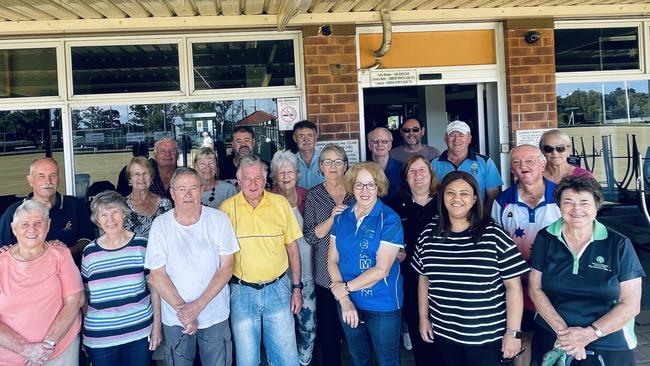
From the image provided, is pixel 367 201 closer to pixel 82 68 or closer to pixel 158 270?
pixel 158 270

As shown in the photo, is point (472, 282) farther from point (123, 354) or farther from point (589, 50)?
point (589, 50)

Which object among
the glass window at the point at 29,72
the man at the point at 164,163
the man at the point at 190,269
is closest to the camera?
the man at the point at 190,269

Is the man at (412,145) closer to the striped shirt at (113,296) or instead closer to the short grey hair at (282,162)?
the short grey hair at (282,162)

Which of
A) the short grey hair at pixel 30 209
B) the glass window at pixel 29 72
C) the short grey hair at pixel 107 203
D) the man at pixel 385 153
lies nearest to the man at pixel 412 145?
the man at pixel 385 153

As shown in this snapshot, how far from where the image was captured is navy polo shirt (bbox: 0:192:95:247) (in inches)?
139

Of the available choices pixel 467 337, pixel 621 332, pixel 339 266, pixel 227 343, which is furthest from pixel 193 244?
pixel 621 332

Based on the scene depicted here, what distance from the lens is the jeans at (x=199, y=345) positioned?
10.2 ft

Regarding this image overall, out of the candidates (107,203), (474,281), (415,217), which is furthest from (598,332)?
(107,203)

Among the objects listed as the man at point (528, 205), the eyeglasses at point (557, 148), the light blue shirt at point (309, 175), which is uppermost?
the eyeglasses at point (557, 148)

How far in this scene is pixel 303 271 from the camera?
11.6 ft

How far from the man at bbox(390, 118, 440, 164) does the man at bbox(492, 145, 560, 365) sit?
144cm

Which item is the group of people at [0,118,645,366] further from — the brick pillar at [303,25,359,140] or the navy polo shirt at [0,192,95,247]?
the brick pillar at [303,25,359,140]

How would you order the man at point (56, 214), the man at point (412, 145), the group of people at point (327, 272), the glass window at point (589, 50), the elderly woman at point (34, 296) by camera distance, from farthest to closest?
1. the glass window at point (589, 50)
2. the man at point (412, 145)
3. the man at point (56, 214)
4. the elderly woman at point (34, 296)
5. the group of people at point (327, 272)

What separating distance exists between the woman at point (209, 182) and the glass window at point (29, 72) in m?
2.12
